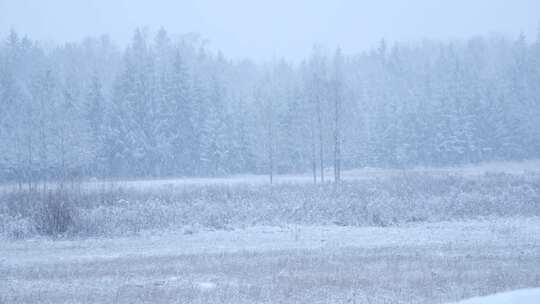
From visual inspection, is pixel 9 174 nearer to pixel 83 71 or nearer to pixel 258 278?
pixel 83 71

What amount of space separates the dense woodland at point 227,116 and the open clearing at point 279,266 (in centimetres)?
2750

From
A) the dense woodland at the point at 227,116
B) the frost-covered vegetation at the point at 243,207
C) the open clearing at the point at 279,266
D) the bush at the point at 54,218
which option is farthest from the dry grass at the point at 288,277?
the dense woodland at the point at 227,116

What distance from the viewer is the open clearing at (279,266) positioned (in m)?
11.1

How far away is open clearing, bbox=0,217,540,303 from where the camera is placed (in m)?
11.1

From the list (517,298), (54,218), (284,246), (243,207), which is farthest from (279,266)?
(243,207)

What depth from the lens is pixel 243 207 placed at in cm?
2447

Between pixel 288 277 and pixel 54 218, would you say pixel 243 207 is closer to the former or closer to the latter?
pixel 54 218

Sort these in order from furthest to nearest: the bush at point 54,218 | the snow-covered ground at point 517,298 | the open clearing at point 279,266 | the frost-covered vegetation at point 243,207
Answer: the frost-covered vegetation at point 243,207 < the bush at point 54,218 < the open clearing at point 279,266 < the snow-covered ground at point 517,298

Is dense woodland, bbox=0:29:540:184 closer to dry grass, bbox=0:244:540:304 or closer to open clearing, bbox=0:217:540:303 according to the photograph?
open clearing, bbox=0:217:540:303

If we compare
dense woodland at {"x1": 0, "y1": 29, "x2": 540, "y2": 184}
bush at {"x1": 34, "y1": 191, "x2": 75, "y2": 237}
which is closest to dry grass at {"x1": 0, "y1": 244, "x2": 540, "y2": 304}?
bush at {"x1": 34, "y1": 191, "x2": 75, "y2": 237}

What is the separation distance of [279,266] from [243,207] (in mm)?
10788

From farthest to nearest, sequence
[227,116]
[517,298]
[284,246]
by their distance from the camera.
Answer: [227,116], [284,246], [517,298]

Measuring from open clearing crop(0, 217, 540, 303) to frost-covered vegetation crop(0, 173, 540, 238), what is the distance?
1.44 meters

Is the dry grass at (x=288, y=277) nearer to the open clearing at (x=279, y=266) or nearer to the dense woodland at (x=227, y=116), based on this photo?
the open clearing at (x=279, y=266)
